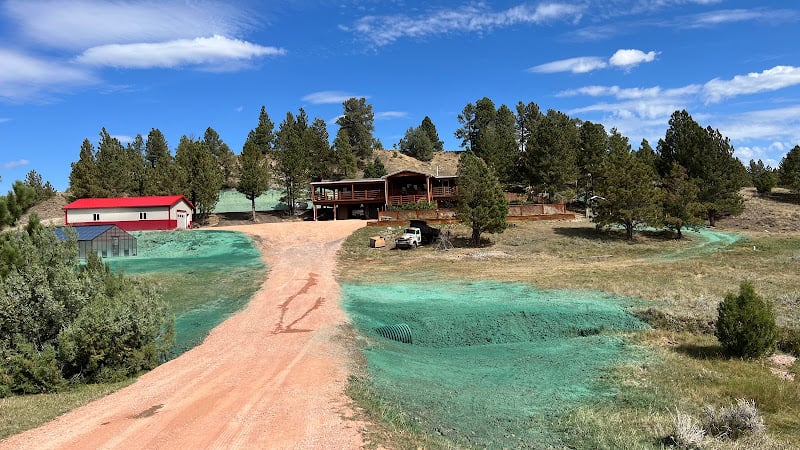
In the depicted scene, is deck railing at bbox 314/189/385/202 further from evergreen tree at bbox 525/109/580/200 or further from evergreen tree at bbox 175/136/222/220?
evergreen tree at bbox 525/109/580/200

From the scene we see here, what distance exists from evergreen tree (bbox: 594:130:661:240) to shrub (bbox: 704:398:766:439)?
35.8 metres

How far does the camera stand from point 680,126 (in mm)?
60531

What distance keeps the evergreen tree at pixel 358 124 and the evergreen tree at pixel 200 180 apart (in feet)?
139

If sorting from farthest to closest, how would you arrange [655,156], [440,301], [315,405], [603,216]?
[655,156] → [603,216] → [440,301] → [315,405]

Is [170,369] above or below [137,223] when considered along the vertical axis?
below

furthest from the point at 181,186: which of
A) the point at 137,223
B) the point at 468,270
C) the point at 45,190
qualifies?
the point at 468,270

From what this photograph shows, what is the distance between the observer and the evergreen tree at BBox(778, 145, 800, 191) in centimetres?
6731

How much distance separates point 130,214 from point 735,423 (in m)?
57.8

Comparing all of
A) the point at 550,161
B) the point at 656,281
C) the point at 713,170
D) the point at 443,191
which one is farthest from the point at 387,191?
the point at 656,281

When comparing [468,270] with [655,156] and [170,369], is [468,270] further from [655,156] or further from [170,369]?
[655,156]

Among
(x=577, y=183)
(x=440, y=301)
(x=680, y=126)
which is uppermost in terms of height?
(x=680, y=126)

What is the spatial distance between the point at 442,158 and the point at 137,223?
259 feet

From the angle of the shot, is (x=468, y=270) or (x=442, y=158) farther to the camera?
(x=442, y=158)

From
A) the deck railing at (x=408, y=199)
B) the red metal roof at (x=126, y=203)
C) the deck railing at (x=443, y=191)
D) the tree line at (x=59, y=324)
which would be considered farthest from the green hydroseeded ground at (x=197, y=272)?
the deck railing at (x=443, y=191)
